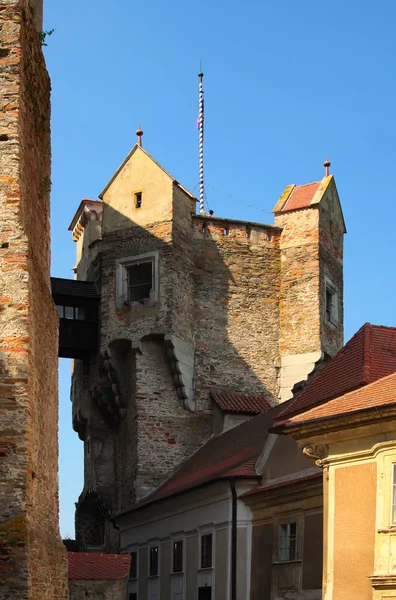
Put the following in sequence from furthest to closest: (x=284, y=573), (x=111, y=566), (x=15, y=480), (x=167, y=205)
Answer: (x=167, y=205) → (x=284, y=573) → (x=111, y=566) → (x=15, y=480)

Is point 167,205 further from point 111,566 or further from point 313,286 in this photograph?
point 111,566

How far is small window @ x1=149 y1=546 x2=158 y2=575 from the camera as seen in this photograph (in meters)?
A: 30.6

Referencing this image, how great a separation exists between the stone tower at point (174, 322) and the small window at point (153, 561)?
295 cm

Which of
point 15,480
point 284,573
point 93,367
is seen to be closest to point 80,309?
point 93,367

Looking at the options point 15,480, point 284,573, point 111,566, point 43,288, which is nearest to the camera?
point 15,480

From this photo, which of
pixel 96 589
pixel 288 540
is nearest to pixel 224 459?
pixel 288 540

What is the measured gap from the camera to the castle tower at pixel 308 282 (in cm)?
3584

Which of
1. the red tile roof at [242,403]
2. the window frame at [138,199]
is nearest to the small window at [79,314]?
the window frame at [138,199]

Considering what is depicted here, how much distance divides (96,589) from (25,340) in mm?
7784

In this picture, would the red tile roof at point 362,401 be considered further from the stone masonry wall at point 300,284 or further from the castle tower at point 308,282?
the stone masonry wall at point 300,284

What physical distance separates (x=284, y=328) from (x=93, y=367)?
5.75 metres

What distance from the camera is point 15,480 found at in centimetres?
1417

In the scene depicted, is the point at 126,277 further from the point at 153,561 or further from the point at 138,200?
the point at 153,561

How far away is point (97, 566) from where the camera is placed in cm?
2191
